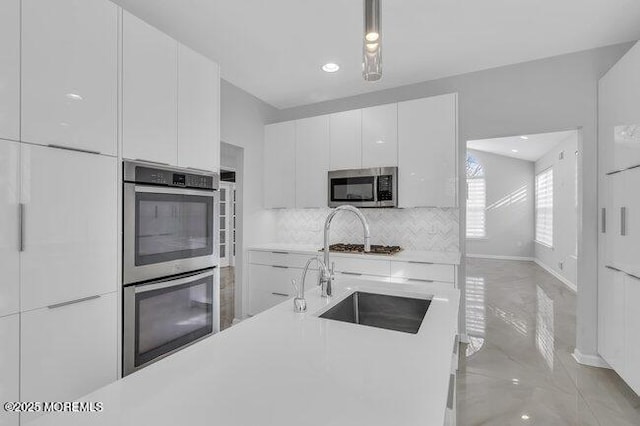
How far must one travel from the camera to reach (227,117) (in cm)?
348

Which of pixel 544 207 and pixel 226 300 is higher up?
pixel 544 207

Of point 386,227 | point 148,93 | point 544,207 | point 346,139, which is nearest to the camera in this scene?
point 148,93

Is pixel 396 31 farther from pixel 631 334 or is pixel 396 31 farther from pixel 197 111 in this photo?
pixel 631 334

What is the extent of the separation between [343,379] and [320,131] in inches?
127

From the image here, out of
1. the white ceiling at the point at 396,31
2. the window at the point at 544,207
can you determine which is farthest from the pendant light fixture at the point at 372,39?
the window at the point at 544,207

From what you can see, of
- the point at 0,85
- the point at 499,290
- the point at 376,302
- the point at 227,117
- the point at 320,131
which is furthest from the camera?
the point at 499,290

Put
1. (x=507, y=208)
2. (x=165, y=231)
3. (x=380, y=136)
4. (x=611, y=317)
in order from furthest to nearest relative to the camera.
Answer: (x=507, y=208)
(x=380, y=136)
(x=611, y=317)
(x=165, y=231)

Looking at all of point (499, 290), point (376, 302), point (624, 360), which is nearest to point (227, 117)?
point (376, 302)

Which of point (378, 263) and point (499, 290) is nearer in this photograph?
point (378, 263)

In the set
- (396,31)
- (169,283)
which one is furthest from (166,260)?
(396,31)

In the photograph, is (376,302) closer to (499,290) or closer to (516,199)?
(499,290)

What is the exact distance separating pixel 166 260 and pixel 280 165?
2.14 meters

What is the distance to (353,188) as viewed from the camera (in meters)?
3.46

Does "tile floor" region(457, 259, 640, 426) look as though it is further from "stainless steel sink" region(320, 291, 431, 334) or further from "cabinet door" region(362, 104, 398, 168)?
"cabinet door" region(362, 104, 398, 168)
